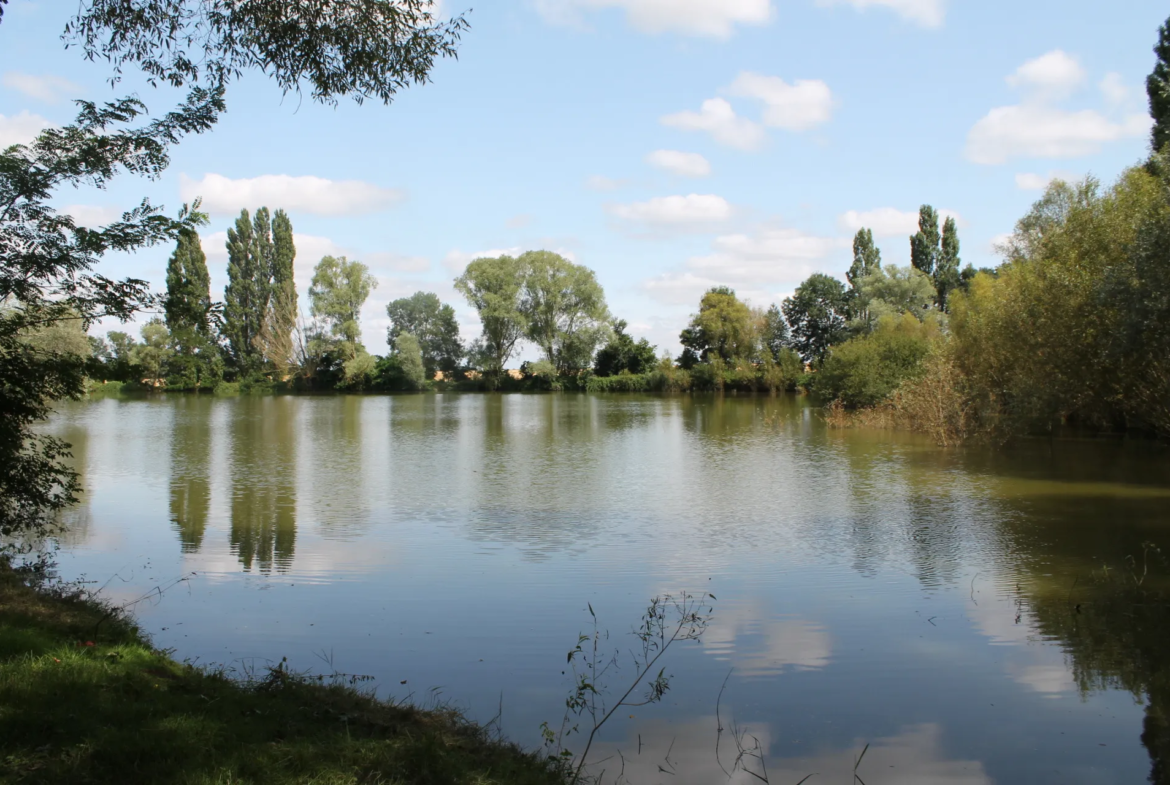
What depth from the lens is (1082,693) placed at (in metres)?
6.39

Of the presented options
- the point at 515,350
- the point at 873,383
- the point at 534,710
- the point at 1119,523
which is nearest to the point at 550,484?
the point at 1119,523

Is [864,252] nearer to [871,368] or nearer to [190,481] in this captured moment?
[871,368]

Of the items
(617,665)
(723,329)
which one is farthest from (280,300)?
(617,665)

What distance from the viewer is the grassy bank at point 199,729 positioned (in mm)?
3965

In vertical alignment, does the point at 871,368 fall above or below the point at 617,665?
above

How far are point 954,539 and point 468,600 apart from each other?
7380 mm

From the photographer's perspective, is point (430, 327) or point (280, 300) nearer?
point (280, 300)

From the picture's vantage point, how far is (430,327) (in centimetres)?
9231

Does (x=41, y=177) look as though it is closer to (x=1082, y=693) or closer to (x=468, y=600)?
(x=468, y=600)

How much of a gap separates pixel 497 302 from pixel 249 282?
19992 millimetres

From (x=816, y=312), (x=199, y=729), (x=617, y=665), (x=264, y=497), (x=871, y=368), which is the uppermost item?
(x=816, y=312)

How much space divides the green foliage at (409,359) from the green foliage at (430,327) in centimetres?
560

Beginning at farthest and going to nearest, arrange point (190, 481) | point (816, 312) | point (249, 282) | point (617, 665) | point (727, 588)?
point (816, 312) < point (249, 282) < point (190, 481) < point (727, 588) < point (617, 665)

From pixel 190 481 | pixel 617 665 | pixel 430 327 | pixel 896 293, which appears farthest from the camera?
pixel 430 327
